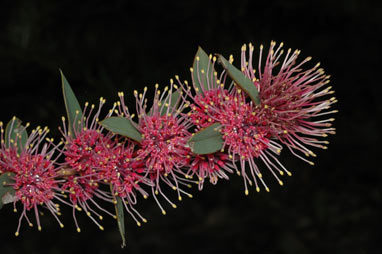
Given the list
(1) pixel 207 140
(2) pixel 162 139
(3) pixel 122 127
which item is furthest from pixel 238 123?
(3) pixel 122 127

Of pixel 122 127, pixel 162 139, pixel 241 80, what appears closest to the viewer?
pixel 241 80

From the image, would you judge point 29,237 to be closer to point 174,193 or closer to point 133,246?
point 133,246

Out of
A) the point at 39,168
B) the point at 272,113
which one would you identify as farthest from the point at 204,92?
the point at 39,168

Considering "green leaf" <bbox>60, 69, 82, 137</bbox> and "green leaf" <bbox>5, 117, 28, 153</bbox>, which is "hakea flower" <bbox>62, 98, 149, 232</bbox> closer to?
"green leaf" <bbox>60, 69, 82, 137</bbox>

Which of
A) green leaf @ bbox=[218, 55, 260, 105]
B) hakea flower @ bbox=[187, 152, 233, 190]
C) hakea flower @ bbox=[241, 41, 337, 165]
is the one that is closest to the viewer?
green leaf @ bbox=[218, 55, 260, 105]

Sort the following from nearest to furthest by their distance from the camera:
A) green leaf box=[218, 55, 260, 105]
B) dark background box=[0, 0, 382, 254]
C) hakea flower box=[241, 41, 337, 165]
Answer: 1. green leaf box=[218, 55, 260, 105]
2. hakea flower box=[241, 41, 337, 165]
3. dark background box=[0, 0, 382, 254]

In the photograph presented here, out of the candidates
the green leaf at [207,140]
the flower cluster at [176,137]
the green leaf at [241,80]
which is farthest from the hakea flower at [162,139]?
the green leaf at [241,80]

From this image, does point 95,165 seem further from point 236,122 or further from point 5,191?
point 236,122

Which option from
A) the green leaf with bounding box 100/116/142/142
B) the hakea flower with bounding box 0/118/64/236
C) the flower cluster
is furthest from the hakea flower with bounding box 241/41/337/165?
the hakea flower with bounding box 0/118/64/236
